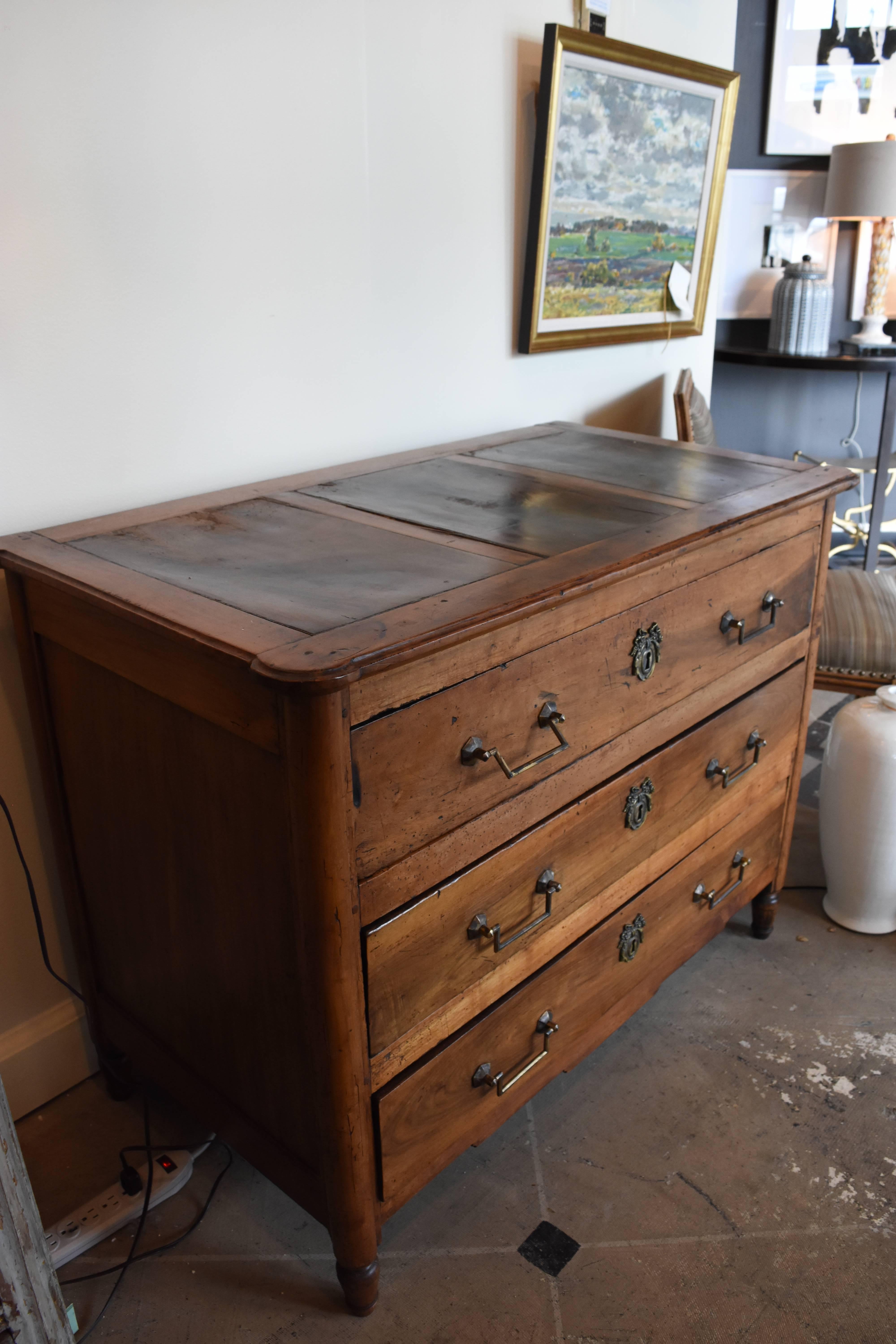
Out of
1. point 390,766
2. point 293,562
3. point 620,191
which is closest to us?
point 390,766

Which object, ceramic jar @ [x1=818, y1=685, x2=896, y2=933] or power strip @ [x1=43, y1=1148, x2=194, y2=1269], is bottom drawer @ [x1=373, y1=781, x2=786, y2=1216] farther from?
power strip @ [x1=43, y1=1148, x2=194, y2=1269]

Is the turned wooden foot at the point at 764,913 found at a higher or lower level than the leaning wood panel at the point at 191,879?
lower

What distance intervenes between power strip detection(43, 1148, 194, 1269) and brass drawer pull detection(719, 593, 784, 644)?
1.29 metres

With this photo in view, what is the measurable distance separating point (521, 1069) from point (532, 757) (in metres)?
0.54

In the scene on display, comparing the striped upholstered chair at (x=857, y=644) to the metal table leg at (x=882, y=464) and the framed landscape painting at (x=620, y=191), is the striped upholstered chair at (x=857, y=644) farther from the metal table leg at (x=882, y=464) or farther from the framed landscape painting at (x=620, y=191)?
the metal table leg at (x=882, y=464)

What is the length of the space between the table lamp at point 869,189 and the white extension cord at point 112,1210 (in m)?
3.87

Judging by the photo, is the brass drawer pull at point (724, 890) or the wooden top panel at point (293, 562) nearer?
the wooden top panel at point (293, 562)

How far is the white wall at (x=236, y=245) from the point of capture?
1.48m

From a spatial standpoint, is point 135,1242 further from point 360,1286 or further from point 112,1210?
point 360,1286

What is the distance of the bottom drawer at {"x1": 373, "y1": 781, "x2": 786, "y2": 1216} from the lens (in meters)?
1.41

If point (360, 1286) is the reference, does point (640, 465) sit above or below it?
above

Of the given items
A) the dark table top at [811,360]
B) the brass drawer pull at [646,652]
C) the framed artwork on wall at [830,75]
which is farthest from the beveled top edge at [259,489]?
the framed artwork on wall at [830,75]

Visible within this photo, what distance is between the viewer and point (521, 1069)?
5.16 ft

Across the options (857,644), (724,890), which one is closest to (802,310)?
(857,644)
